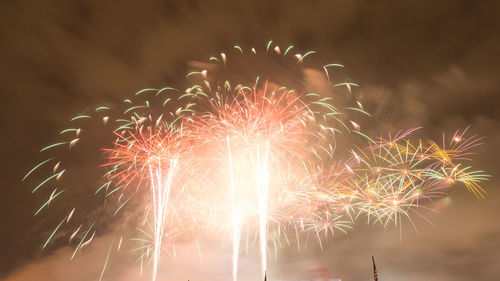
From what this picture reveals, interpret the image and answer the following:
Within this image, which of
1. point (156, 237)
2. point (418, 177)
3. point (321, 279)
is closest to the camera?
point (418, 177)

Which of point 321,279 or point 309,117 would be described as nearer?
point 309,117

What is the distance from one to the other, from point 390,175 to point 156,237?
938 inches

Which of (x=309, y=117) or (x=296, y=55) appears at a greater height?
(x=296, y=55)

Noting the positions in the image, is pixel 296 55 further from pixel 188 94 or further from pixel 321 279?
pixel 321 279

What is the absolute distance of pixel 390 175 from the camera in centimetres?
4250

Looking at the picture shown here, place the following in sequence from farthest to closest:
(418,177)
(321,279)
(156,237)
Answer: (321,279) < (156,237) < (418,177)

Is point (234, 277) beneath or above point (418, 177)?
beneath

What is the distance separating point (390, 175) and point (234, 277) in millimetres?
18049

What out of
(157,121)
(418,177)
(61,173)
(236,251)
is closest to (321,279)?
(236,251)

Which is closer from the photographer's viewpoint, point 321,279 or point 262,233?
point 262,233

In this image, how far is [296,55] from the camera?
41.8 metres

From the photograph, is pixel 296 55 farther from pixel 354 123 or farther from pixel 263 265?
pixel 263 265

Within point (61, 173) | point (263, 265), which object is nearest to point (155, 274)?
A: point (263, 265)

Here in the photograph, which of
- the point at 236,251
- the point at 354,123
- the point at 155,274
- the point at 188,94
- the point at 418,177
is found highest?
the point at 188,94
